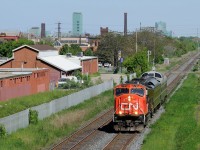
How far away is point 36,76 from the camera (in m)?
55.6

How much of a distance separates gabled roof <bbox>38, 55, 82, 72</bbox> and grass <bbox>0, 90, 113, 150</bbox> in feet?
83.0

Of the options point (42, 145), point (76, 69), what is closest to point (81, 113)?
point (42, 145)

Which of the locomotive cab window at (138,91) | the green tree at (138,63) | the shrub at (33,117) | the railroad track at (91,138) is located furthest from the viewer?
the green tree at (138,63)

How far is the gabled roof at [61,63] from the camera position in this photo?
69.1m

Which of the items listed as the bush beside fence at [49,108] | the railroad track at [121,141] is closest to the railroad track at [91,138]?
the railroad track at [121,141]

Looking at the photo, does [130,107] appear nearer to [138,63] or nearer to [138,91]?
[138,91]

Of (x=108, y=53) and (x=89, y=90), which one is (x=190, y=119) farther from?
(x=108, y=53)

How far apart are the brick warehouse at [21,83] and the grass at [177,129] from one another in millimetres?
15067

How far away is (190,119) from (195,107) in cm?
854

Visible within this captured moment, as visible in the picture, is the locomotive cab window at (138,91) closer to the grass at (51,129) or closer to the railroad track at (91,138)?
the railroad track at (91,138)

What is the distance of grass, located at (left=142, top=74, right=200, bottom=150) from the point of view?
81.4ft

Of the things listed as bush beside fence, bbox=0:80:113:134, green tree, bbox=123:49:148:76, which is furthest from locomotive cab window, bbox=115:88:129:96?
green tree, bbox=123:49:148:76

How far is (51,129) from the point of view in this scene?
30.0 metres

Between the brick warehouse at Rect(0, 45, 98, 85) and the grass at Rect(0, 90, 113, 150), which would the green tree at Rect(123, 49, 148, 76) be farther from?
the grass at Rect(0, 90, 113, 150)
